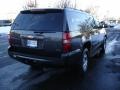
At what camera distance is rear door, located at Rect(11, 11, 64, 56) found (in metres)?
6.36

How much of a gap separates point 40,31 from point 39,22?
0.32 m

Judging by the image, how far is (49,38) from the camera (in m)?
6.37

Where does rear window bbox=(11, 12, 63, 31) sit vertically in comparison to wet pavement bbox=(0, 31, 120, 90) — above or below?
above

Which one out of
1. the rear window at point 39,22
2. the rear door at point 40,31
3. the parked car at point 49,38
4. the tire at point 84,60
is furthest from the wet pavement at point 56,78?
the rear window at point 39,22

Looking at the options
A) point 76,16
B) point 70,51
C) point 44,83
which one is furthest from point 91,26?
point 44,83

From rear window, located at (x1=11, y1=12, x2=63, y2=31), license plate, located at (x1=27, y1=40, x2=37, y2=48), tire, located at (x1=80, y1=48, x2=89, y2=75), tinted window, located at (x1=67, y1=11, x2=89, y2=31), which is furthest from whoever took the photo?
tire, located at (x1=80, y1=48, x2=89, y2=75)

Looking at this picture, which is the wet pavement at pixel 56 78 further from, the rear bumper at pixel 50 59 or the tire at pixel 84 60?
the rear bumper at pixel 50 59

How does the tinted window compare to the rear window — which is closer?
the rear window

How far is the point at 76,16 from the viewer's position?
744 cm

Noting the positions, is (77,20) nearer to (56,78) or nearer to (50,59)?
(50,59)

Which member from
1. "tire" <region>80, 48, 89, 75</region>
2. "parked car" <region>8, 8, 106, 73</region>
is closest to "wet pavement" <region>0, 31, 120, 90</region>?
"tire" <region>80, 48, 89, 75</region>

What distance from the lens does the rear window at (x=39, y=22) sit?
21.3ft

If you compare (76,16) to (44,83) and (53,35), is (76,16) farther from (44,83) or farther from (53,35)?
(44,83)

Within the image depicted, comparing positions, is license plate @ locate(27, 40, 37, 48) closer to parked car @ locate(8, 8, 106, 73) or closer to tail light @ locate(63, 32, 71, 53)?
parked car @ locate(8, 8, 106, 73)
